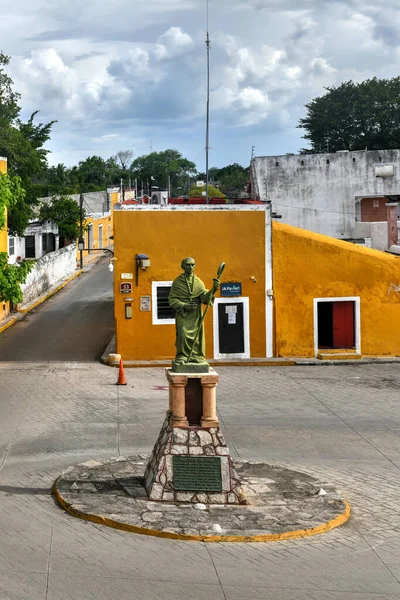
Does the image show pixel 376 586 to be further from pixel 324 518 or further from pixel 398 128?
pixel 398 128

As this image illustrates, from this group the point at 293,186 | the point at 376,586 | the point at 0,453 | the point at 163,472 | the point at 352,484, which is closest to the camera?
the point at 376,586

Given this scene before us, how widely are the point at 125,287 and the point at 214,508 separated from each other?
13.2 metres

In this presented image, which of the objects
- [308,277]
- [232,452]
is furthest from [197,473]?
[308,277]

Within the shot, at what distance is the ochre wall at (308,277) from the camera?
2531 cm

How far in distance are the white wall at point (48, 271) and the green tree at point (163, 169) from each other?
168ft

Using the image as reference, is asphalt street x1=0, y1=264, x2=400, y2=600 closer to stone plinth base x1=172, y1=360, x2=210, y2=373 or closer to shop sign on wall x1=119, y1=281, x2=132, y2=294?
shop sign on wall x1=119, y1=281, x2=132, y2=294

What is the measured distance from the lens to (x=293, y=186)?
41.4 m

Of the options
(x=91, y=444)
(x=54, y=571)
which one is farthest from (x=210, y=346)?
(x=54, y=571)

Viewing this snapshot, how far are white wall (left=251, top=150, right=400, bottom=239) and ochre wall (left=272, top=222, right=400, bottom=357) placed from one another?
16054mm

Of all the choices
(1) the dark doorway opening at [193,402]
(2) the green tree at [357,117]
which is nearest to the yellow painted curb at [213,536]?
(1) the dark doorway opening at [193,402]

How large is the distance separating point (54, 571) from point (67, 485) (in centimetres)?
303

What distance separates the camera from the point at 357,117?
68.0m

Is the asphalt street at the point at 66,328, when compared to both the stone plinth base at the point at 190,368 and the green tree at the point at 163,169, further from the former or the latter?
the green tree at the point at 163,169

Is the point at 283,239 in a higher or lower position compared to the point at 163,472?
higher
